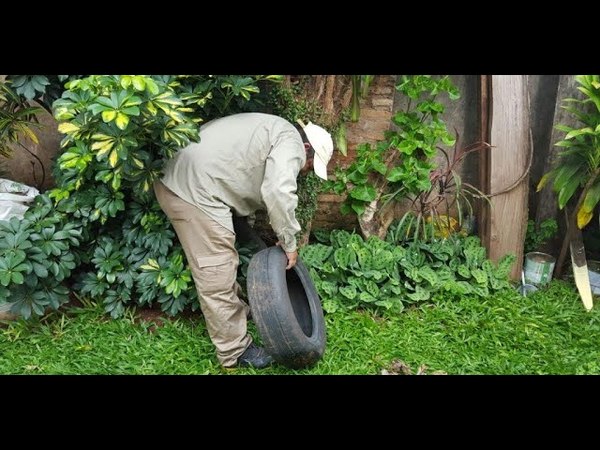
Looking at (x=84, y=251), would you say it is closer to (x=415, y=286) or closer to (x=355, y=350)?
(x=355, y=350)

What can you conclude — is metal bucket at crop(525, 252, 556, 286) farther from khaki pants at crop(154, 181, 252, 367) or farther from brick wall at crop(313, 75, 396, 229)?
khaki pants at crop(154, 181, 252, 367)

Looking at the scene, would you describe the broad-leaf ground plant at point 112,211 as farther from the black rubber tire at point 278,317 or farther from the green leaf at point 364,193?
the green leaf at point 364,193

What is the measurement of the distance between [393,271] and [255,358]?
1.25 meters

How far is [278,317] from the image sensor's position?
3.41 metres

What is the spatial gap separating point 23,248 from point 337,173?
7.30ft

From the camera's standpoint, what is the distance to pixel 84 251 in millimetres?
4094

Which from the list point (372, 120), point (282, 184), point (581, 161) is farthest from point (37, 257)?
point (581, 161)

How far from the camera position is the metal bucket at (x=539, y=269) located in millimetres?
4652

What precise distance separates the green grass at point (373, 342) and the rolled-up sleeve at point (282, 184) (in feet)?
3.03

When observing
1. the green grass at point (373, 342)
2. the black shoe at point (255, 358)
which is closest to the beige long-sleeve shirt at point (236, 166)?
the black shoe at point (255, 358)

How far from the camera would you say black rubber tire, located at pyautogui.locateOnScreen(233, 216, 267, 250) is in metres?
4.15

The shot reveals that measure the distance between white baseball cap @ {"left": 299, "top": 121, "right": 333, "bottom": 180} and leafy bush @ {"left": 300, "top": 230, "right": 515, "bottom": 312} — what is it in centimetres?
83

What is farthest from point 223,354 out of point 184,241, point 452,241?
point 452,241

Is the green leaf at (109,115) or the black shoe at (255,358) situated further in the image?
the black shoe at (255,358)
